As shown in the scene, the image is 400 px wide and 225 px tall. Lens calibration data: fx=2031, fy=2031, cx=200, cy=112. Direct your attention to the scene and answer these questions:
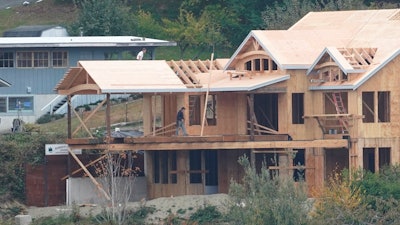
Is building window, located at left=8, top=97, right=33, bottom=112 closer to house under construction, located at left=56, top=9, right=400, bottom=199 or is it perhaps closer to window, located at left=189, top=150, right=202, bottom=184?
house under construction, located at left=56, top=9, right=400, bottom=199

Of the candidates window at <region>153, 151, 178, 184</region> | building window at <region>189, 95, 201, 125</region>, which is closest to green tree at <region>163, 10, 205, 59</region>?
building window at <region>189, 95, 201, 125</region>

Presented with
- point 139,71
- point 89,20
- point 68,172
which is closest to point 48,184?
point 68,172

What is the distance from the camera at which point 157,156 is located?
265 feet

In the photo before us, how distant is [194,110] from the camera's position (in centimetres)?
8031

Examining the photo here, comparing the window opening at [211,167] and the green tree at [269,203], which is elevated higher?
the window opening at [211,167]

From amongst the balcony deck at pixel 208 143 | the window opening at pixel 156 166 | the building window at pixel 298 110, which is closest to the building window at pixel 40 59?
the window opening at pixel 156 166

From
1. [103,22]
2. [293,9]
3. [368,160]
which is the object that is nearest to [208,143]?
[368,160]

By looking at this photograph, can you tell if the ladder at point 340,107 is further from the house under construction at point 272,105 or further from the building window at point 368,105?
the building window at point 368,105

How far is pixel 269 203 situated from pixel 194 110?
1220cm

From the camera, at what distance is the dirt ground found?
75.4m

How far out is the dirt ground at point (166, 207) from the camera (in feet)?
247

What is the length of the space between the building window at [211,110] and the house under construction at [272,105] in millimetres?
40

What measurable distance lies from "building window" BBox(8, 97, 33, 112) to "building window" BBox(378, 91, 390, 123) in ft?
77.3

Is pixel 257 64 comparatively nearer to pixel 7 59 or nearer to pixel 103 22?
pixel 7 59
